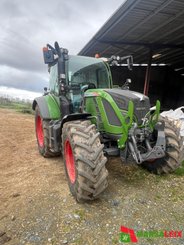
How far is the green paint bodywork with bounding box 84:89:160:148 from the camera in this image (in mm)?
3730

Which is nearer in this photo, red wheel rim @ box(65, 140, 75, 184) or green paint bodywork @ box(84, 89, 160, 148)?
green paint bodywork @ box(84, 89, 160, 148)

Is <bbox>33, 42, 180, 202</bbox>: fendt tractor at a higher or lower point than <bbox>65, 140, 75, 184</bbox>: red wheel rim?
higher

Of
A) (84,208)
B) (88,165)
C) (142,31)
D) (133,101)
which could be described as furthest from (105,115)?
(142,31)

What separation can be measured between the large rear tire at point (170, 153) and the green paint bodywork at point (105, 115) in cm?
35

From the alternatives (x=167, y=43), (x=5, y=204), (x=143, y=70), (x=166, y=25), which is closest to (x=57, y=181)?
(x=5, y=204)

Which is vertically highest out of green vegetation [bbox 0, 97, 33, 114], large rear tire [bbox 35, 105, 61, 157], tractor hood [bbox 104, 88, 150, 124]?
tractor hood [bbox 104, 88, 150, 124]

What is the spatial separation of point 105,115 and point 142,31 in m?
6.09

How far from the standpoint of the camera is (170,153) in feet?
13.7

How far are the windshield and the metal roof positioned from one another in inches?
96.5

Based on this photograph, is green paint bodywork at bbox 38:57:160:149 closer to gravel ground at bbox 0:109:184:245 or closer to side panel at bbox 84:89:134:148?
side panel at bbox 84:89:134:148

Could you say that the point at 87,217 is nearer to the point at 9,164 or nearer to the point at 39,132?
the point at 9,164

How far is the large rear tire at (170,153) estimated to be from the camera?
4.16 meters

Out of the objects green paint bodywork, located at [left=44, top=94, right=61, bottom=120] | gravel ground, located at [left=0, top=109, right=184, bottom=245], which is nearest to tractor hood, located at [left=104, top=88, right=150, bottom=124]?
gravel ground, located at [left=0, top=109, right=184, bottom=245]

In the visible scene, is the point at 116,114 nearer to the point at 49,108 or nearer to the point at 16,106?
the point at 49,108
